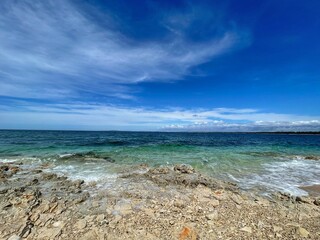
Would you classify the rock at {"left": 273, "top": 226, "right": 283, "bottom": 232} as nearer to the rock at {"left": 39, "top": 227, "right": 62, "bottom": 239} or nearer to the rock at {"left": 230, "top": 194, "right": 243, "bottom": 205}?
the rock at {"left": 230, "top": 194, "right": 243, "bottom": 205}

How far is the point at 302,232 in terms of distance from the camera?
4.95 meters

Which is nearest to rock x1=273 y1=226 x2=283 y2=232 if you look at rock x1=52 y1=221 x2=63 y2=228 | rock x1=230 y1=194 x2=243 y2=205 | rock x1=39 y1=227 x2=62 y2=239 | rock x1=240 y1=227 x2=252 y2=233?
rock x1=240 y1=227 x2=252 y2=233

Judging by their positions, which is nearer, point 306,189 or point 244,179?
point 306,189

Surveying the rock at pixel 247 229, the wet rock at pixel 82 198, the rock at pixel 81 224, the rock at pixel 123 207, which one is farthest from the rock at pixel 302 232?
the wet rock at pixel 82 198

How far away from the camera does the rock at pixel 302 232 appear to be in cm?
484

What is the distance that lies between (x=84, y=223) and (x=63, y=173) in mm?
7166

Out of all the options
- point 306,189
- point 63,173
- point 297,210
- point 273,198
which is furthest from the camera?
point 63,173

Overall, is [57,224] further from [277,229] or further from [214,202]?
[277,229]

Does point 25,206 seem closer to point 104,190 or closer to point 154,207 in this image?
point 104,190

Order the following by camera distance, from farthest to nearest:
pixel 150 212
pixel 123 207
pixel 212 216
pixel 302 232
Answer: pixel 123 207, pixel 150 212, pixel 212 216, pixel 302 232

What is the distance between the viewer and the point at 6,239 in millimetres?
4645

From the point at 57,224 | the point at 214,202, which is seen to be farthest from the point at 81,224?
the point at 214,202

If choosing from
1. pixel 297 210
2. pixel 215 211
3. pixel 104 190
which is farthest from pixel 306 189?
pixel 104 190

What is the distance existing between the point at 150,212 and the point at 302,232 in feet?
13.0
